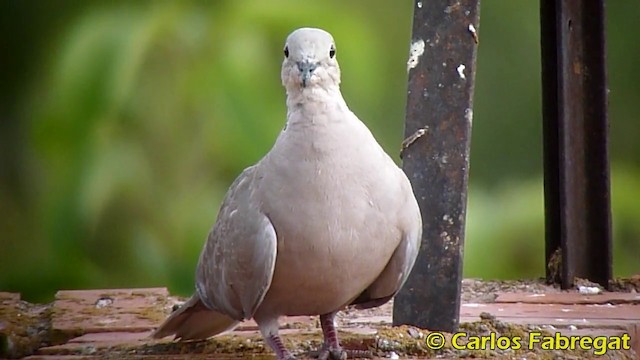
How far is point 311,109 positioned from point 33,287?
2.04m

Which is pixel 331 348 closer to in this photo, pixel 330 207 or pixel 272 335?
pixel 272 335

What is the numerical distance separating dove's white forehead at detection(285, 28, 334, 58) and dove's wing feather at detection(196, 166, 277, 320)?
0.33 m

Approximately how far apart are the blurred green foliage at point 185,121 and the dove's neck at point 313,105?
5.72 ft

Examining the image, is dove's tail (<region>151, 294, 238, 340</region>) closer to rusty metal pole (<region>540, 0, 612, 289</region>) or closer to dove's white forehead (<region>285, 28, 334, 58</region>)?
dove's white forehead (<region>285, 28, 334, 58</region>)

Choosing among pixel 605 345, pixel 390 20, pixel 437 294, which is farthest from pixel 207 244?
pixel 390 20

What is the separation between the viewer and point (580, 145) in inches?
150

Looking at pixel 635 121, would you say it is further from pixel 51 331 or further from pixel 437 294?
pixel 51 331

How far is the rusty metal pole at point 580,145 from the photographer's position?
148 inches

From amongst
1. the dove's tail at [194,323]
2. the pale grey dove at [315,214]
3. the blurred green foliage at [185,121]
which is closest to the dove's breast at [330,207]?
the pale grey dove at [315,214]

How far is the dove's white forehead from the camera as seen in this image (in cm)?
284

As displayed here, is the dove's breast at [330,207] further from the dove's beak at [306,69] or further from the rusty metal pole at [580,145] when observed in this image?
the rusty metal pole at [580,145]

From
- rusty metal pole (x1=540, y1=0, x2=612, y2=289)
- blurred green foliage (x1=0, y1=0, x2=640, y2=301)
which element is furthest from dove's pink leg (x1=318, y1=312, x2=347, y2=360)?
blurred green foliage (x1=0, y1=0, x2=640, y2=301)

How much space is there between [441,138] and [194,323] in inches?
34.3

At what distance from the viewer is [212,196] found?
4.64 m
